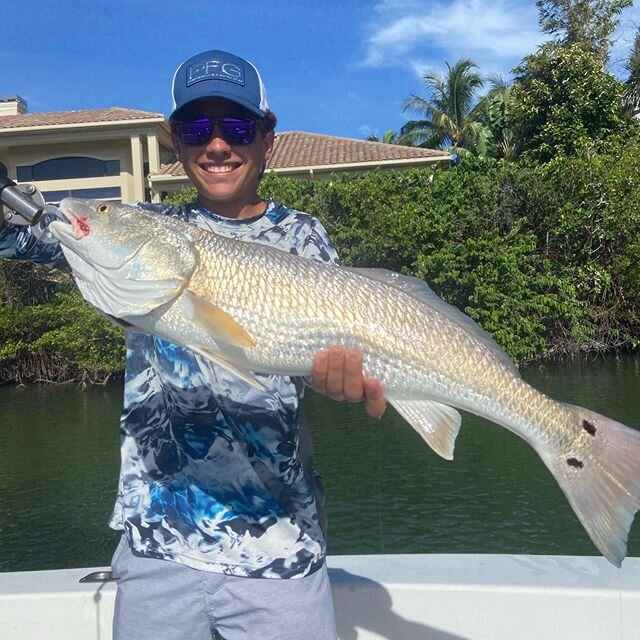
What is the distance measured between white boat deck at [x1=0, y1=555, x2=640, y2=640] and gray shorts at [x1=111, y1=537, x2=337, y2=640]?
866 mm

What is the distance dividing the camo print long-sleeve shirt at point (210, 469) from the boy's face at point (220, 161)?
0.50 metres

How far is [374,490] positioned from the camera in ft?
30.2

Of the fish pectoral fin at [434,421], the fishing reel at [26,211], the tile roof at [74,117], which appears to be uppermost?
the tile roof at [74,117]

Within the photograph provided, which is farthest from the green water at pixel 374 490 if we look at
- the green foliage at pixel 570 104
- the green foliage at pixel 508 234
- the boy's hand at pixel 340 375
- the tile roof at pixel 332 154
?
the tile roof at pixel 332 154

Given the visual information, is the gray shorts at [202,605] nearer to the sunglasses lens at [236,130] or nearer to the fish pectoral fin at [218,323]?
the fish pectoral fin at [218,323]

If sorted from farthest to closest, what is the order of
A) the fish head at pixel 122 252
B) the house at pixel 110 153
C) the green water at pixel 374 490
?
1. the house at pixel 110 153
2. the green water at pixel 374 490
3. the fish head at pixel 122 252

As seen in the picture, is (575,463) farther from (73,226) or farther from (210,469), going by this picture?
(73,226)

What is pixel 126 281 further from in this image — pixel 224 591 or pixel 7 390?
pixel 7 390

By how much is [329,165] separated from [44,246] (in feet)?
69.4

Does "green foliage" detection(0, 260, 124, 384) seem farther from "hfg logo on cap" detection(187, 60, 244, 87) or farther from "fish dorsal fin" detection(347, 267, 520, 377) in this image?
"fish dorsal fin" detection(347, 267, 520, 377)

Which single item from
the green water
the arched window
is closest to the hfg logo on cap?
the green water

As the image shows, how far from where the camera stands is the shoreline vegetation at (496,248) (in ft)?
Answer: 56.9

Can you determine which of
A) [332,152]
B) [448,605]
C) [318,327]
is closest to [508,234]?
[332,152]

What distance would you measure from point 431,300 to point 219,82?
3.08 ft
